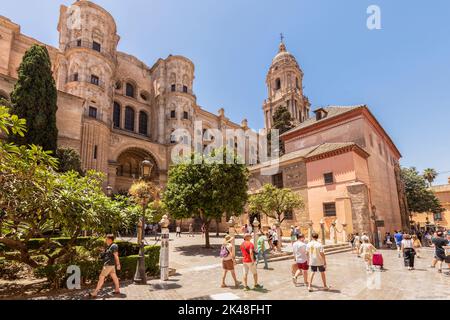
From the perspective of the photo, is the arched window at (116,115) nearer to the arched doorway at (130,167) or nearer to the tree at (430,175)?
the arched doorway at (130,167)

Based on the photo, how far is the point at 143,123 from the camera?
39.1m

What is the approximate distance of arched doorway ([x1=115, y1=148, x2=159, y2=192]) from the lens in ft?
104

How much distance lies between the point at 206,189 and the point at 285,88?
45.6 m

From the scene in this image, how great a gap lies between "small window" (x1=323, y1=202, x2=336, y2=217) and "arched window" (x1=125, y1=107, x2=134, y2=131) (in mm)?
29356

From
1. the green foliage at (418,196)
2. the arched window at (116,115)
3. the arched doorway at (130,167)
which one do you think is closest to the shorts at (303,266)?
the arched doorway at (130,167)

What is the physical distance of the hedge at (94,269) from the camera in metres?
7.66

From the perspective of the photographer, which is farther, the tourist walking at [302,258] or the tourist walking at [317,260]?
the tourist walking at [302,258]

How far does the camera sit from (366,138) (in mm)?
22953

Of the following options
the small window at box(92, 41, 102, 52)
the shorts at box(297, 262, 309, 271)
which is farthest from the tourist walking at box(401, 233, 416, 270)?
the small window at box(92, 41, 102, 52)

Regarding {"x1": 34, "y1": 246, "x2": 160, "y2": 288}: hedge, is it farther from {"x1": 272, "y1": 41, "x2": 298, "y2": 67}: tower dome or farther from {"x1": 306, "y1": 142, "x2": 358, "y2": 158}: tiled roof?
{"x1": 272, "y1": 41, "x2": 298, "y2": 67}: tower dome

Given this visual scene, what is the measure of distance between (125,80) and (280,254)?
35132 millimetres

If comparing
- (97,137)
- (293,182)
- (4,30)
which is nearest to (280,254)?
(293,182)

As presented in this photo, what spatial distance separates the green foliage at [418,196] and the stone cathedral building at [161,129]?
650 centimetres
